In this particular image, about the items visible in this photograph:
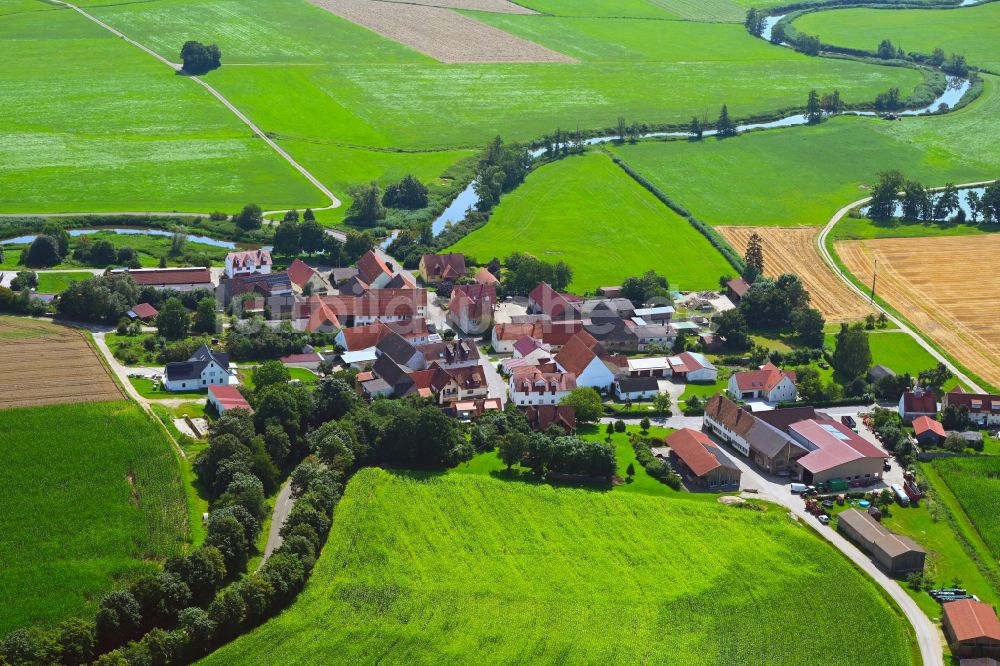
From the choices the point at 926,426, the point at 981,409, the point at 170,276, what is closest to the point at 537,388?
the point at 926,426

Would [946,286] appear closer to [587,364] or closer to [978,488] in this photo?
[978,488]

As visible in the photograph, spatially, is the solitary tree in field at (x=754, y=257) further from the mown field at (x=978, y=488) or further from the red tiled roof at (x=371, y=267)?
the mown field at (x=978, y=488)

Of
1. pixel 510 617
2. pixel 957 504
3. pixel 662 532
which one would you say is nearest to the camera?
pixel 510 617

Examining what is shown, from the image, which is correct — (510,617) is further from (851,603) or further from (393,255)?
(393,255)

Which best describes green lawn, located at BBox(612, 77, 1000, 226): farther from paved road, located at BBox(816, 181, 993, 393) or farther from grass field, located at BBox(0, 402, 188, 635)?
grass field, located at BBox(0, 402, 188, 635)

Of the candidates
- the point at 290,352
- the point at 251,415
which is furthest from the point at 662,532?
the point at 290,352
